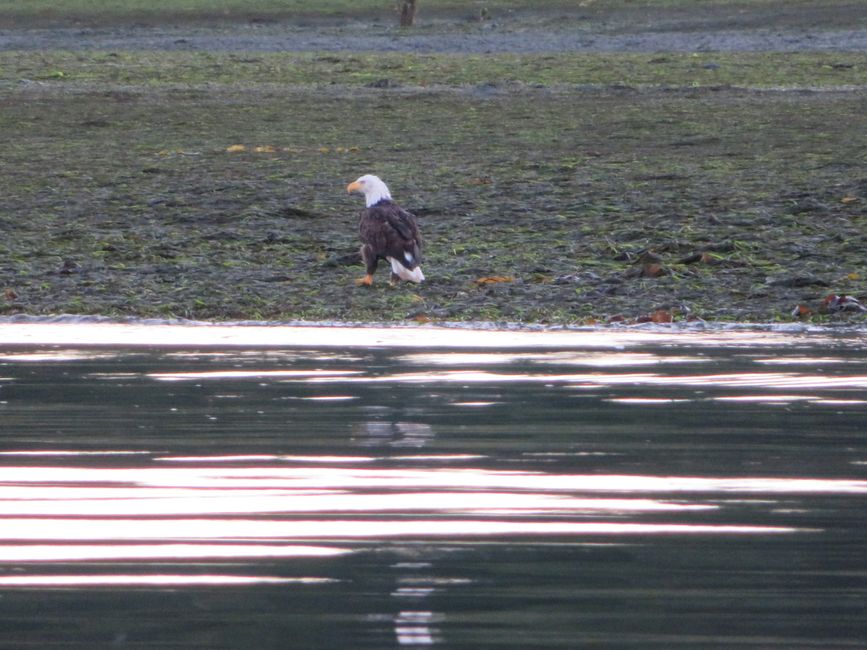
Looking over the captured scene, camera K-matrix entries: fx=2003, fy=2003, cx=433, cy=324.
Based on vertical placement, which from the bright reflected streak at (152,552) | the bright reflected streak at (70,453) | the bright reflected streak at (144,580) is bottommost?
the bright reflected streak at (70,453)

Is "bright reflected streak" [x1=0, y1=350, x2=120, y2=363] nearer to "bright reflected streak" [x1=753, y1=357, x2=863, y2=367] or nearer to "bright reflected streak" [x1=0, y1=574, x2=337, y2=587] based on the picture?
"bright reflected streak" [x1=753, y1=357, x2=863, y2=367]

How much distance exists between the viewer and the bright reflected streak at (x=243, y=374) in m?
9.02

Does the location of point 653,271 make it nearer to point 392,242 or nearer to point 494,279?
point 494,279

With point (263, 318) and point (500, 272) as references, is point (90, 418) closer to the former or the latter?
point (263, 318)

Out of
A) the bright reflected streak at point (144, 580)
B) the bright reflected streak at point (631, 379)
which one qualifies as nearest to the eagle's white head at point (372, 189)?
the bright reflected streak at point (631, 379)

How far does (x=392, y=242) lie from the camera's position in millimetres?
13266

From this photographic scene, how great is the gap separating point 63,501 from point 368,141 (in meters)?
16.0

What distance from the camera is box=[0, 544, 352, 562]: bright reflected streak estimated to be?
16.7ft

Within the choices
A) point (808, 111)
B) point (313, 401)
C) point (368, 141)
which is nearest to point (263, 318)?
point (313, 401)

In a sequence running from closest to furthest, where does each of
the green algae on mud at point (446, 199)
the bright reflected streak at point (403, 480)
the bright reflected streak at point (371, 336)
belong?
the bright reflected streak at point (403, 480), the bright reflected streak at point (371, 336), the green algae on mud at point (446, 199)

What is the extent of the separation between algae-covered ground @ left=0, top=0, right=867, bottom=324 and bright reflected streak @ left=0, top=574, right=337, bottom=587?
7.15 m

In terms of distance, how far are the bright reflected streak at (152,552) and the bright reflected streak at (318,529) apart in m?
0.12

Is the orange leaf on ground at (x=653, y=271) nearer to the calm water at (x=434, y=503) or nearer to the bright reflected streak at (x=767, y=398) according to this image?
the calm water at (x=434, y=503)

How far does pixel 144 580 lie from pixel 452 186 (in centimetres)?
1339
